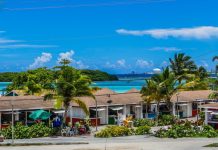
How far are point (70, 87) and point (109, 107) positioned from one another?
37.0 feet

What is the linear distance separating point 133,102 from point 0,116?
573 inches

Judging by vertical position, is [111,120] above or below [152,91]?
below

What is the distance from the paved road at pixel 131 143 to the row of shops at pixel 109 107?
19.8 ft

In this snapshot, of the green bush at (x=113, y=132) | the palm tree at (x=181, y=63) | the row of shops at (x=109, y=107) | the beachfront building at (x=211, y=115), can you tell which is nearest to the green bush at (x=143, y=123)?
the row of shops at (x=109, y=107)

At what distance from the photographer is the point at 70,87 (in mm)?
39531

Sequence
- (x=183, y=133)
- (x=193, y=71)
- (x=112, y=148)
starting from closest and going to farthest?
1. (x=112, y=148)
2. (x=183, y=133)
3. (x=193, y=71)

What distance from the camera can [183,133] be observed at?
38.6 m

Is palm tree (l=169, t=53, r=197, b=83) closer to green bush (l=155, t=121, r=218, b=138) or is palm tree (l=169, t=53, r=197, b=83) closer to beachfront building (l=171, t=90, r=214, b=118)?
beachfront building (l=171, t=90, r=214, b=118)

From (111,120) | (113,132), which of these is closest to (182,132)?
(113,132)

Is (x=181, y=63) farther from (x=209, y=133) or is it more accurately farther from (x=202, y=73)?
(x=209, y=133)

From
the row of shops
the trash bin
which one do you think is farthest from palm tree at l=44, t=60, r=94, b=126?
the trash bin

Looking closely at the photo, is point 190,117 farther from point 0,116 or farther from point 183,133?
point 0,116

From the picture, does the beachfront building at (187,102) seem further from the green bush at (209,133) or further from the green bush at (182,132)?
the green bush at (182,132)

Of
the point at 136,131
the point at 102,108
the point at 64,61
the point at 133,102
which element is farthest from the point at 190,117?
the point at 64,61
